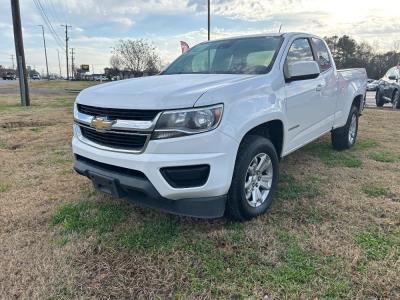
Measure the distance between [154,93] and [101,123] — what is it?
54 cm

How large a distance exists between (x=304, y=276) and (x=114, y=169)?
1.68 m

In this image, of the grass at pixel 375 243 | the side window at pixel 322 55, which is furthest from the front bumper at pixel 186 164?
the side window at pixel 322 55

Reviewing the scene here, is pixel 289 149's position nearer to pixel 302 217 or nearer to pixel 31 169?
pixel 302 217

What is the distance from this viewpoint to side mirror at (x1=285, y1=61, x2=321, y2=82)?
11.6 ft

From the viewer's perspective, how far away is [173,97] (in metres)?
2.60

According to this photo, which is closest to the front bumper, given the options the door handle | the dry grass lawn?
the dry grass lawn

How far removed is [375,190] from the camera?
398cm

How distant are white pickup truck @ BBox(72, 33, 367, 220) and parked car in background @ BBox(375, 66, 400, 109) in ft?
37.3

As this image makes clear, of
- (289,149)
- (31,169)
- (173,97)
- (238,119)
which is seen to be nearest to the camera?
(173,97)

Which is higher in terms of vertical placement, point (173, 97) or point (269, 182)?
point (173, 97)

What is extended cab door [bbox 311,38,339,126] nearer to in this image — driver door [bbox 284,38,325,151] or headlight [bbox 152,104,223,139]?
driver door [bbox 284,38,325,151]

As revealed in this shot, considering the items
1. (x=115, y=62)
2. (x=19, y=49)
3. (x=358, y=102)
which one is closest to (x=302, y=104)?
(x=358, y=102)

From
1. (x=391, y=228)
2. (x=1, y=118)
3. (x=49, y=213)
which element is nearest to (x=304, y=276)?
(x=391, y=228)

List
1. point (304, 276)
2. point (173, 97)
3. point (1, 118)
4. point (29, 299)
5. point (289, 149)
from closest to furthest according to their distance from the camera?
point (29, 299) → point (304, 276) → point (173, 97) → point (289, 149) → point (1, 118)
